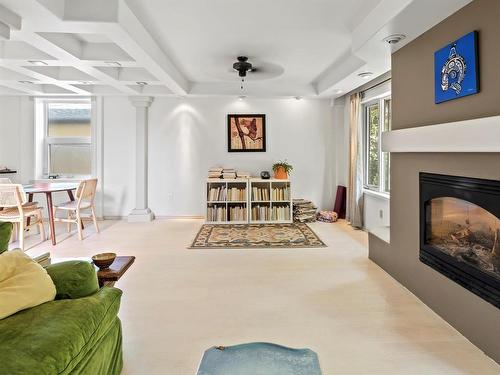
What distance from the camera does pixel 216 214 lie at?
5957mm

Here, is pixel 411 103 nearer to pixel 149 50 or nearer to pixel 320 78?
pixel 149 50

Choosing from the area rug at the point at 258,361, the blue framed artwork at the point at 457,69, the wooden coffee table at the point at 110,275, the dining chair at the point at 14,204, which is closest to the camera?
the area rug at the point at 258,361

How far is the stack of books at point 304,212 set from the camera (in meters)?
6.00

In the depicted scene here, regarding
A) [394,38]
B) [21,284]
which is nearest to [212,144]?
[394,38]

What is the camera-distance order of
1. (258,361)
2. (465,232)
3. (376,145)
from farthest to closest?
(376,145) → (465,232) → (258,361)

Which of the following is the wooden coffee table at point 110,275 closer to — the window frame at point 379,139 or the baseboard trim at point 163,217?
the window frame at point 379,139

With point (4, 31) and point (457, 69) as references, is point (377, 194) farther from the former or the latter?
point (4, 31)

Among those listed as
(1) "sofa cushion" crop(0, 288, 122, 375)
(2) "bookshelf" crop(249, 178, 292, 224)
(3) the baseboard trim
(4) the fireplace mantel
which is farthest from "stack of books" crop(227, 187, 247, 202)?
(1) "sofa cushion" crop(0, 288, 122, 375)

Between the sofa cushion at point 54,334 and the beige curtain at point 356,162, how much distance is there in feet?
14.9

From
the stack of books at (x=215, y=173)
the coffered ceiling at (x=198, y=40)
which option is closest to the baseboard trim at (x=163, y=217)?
the stack of books at (x=215, y=173)

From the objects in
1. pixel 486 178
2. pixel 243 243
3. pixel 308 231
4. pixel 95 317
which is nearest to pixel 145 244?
pixel 243 243

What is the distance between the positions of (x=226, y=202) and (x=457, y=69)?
4280mm

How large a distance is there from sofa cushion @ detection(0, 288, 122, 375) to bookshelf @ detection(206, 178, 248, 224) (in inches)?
169

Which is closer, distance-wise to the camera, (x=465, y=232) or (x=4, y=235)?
(x=4, y=235)
